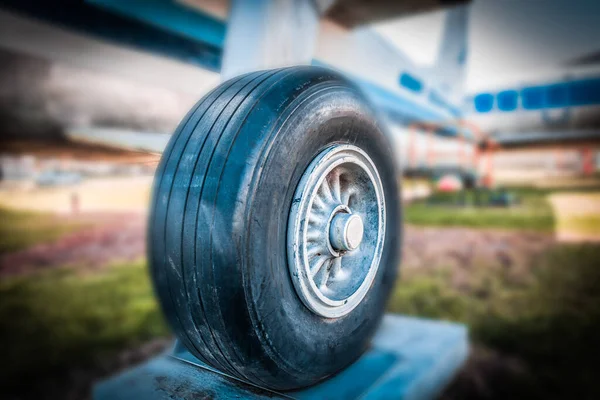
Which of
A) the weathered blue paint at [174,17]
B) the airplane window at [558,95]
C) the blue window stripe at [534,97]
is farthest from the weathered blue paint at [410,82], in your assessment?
the airplane window at [558,95]

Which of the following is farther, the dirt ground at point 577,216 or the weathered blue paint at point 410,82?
the dirt ground at point 577,216

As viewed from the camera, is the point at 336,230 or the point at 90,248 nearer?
the point at 336,230

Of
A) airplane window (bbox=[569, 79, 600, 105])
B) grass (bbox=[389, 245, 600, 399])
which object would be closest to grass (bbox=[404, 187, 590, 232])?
grass (bbox=[389, 245, 600, 399])

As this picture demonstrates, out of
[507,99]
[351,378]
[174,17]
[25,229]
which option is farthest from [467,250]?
[25,229]

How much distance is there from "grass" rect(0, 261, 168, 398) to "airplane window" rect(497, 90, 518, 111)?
5.94 m

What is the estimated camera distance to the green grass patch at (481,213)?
479cm

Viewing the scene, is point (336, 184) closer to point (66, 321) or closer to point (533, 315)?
point (533, 315)

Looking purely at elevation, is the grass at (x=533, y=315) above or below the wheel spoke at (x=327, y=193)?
below

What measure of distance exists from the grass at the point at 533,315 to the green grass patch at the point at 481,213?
1.23m

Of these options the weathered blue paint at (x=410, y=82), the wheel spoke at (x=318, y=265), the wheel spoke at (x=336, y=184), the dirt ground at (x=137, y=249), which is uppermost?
the weathered blue paint at (x=410, y=82)

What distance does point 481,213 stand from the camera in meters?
5.45

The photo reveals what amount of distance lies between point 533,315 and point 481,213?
10.6 feet

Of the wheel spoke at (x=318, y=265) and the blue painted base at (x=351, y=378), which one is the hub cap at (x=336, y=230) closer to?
the wheel spoke at (x=318, y=265)

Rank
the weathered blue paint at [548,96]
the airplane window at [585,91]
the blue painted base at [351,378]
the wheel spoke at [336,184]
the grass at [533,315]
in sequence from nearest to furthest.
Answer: the blue painted base at [351,378]
the wheel spoke at [336,184]
the grass at [533,315]
the airplane window at [585,91]
the weathered blue paint at [548,96]
